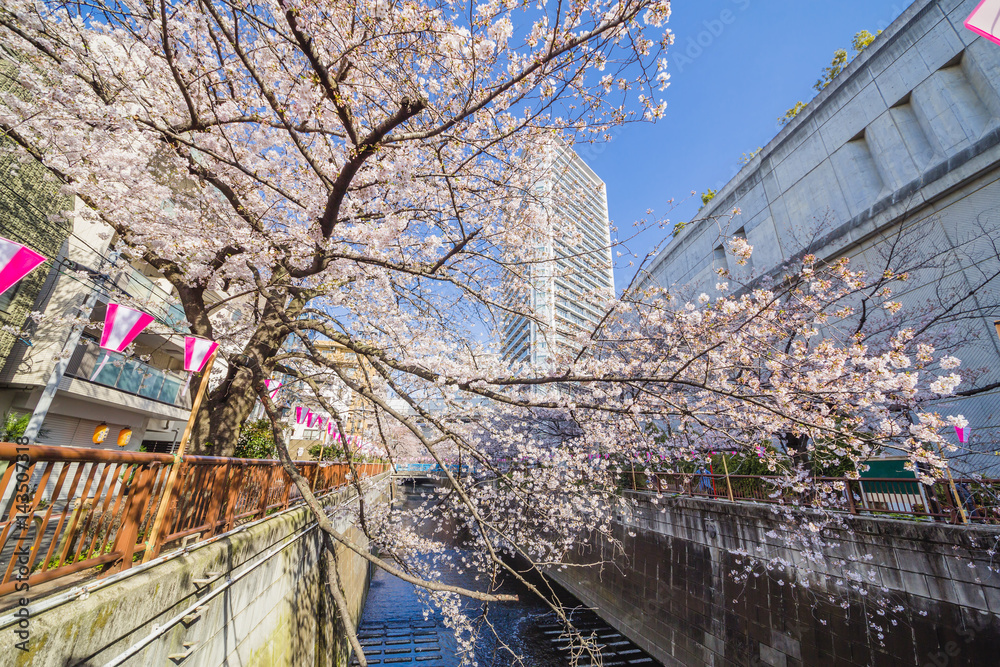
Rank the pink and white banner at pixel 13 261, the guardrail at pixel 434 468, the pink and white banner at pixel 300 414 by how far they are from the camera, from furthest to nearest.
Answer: the pink and white banner at pixel 300 414 < the guardrail at pixel 434 468 < the pink and white banner at pixel 13 261

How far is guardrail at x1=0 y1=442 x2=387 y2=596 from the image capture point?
90.9 inches

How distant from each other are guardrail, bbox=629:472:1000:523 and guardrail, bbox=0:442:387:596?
790cm

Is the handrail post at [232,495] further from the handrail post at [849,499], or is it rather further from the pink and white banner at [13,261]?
the handrail post at [849,499]

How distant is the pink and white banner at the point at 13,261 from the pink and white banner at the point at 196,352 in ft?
5.72

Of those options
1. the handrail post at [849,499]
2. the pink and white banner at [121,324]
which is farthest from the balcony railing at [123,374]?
the handrail post at [849,499]

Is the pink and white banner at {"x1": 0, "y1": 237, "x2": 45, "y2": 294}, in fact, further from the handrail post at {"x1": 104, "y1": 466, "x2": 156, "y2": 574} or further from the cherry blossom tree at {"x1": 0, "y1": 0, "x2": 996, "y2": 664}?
the handrail post at {"x1": 104, "y1": 466, "x2": 156, "y2": 574}

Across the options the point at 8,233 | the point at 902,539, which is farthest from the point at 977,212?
the point at 8,233

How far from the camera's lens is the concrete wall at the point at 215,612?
7.63 ft

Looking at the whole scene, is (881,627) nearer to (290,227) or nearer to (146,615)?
(146,615)

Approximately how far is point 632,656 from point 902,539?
769 centimetres

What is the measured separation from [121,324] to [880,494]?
14.3 metres

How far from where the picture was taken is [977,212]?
34.6ft

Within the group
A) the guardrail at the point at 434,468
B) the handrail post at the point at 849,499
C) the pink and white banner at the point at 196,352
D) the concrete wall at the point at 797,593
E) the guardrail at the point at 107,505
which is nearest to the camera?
the guardrail at the point at 107,505

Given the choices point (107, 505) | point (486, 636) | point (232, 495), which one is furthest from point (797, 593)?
point (107, 505)
